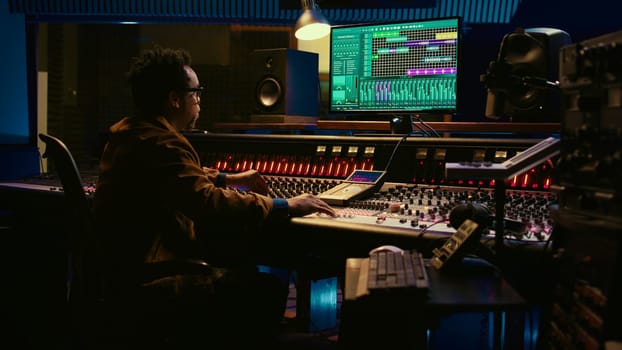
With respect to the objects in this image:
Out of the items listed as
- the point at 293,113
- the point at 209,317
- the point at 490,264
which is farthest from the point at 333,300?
the point at 490,264

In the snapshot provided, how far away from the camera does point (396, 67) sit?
272 centimetres

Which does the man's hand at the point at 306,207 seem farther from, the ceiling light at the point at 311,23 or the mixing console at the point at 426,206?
the ceiling light at the point at 311,23

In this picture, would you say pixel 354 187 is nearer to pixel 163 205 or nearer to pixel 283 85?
pixel 163 205

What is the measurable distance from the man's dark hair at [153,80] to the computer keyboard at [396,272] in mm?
1011

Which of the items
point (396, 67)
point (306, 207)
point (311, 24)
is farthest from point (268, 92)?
point (306, 207)

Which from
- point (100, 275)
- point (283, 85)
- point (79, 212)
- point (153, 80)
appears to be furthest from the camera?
point (283, 85)

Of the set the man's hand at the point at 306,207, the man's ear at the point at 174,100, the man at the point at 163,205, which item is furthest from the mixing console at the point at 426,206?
the man's ear at the point at 174,100

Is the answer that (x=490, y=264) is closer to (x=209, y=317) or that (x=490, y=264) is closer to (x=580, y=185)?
(x=580, y=185)

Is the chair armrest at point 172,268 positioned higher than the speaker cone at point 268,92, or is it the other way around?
the speaker cone at point 268,92

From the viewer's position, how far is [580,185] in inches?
52.6

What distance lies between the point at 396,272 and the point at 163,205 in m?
0.94

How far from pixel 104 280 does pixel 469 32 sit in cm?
246

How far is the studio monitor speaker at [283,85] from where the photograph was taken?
10.3 feet

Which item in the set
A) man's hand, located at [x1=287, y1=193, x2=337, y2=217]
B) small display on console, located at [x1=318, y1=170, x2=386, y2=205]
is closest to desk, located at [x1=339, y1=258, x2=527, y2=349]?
man's hand, located at [x1=287, y1=193, x2=337, y2=217]
